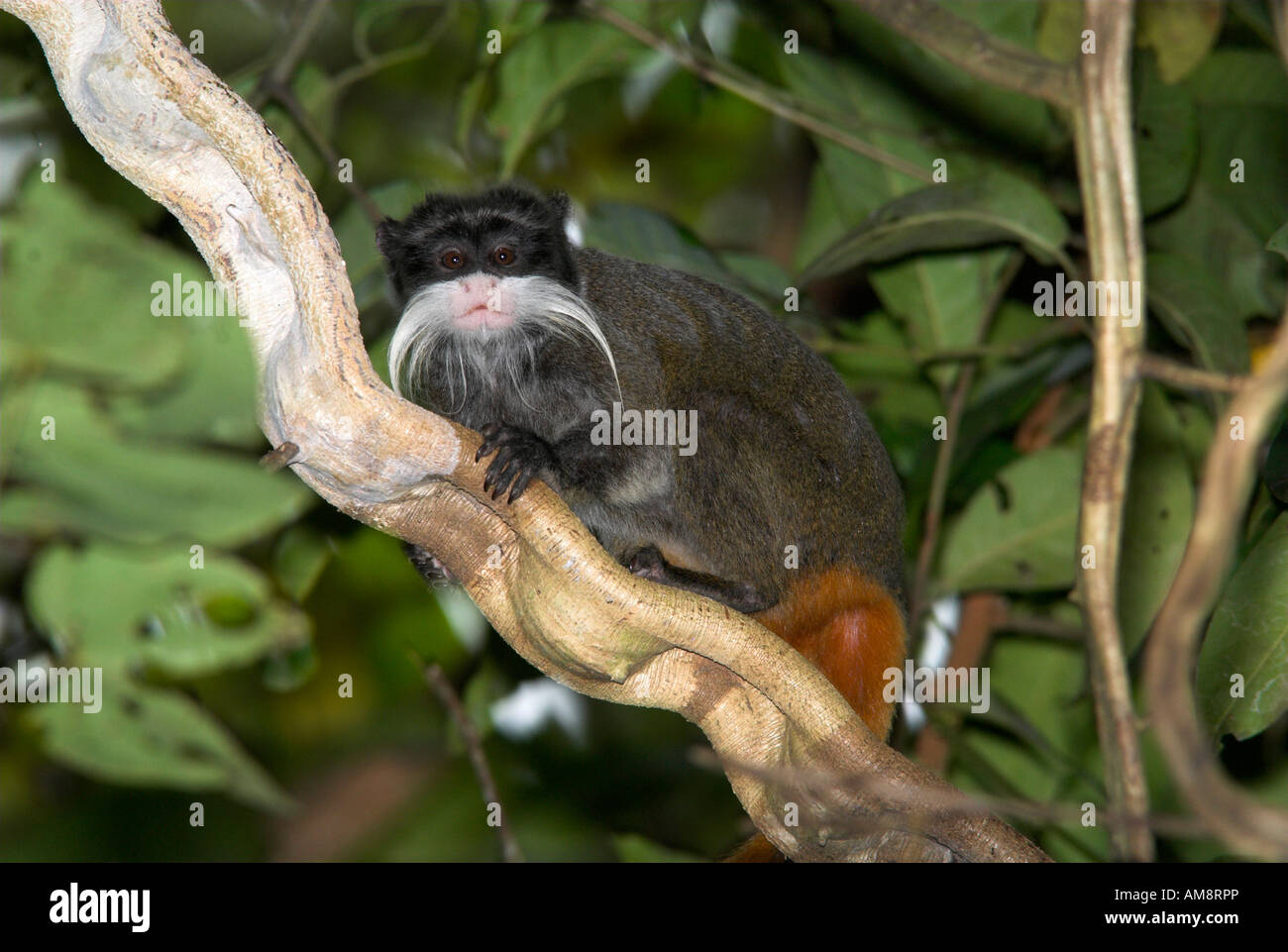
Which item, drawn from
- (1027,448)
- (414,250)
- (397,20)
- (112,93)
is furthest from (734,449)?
(397,20)

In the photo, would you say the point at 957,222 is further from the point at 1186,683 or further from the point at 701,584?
the point at 1186,683

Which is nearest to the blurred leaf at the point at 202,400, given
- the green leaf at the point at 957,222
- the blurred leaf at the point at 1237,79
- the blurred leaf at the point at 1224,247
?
the green leaf at the point at 957,222

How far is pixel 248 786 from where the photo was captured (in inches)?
37.8

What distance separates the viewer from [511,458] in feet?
7.93

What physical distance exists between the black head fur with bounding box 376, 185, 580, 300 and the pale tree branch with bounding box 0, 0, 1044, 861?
113cm

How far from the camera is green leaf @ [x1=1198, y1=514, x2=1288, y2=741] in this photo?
2342 millimetres

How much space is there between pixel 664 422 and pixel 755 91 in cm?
126

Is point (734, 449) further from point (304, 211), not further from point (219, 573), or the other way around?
point (219, 573)

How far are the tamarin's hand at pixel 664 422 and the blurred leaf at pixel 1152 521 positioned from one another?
69cm

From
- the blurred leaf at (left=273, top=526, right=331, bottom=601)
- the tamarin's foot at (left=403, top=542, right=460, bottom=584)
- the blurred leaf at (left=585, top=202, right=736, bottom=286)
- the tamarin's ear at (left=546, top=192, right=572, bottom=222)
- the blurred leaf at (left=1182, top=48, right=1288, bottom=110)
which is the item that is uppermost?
the blurred leaf at (left=1182, top=48, right=1288, bottom=110)

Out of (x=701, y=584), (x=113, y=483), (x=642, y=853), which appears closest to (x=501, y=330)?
(x=701, y=584)

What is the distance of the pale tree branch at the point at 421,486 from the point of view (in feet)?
6.34

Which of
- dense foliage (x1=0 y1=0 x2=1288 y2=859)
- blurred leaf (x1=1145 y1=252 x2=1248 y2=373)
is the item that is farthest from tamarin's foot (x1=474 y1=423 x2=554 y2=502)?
blurred leaf (x1=1145 y1=252 x2=1248 y2=373)

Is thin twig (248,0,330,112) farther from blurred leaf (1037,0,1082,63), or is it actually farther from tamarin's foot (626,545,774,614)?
blurred leaf (1037,0,1082,63)
